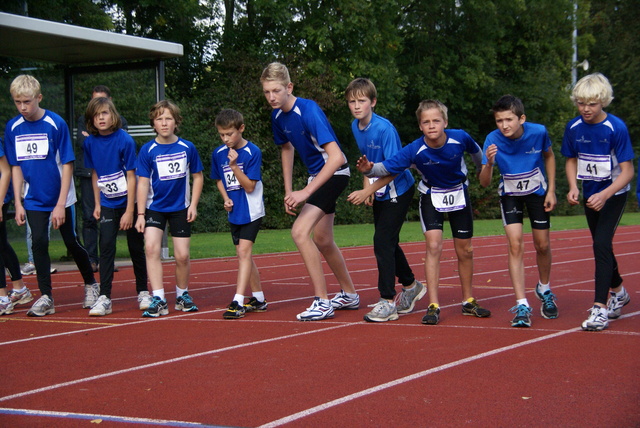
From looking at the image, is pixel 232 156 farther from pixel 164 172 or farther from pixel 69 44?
pixel 69 44

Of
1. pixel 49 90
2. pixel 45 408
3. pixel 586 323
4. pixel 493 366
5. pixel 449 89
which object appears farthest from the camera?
pixel 449 89

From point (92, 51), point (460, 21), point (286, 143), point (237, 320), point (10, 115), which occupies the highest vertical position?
point (460, 21)

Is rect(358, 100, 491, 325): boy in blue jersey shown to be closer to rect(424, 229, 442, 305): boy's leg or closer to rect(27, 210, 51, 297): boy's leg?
rect(424, 229, 442, 305): boy's leg

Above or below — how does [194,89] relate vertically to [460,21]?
below

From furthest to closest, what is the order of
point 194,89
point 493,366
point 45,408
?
point 194,89, point 493,366, point 45,408

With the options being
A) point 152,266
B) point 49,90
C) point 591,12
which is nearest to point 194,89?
point 49,90

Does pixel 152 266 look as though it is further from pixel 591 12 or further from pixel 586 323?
pixel 591 12

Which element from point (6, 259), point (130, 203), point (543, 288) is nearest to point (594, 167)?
point (543, 288)

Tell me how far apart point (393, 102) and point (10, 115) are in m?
20.2

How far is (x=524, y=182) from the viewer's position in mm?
7148

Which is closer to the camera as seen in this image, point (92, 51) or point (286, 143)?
point (286, 143)

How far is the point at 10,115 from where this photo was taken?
1379 centimetres

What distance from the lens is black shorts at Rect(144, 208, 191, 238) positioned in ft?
26.1

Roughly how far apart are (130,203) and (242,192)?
107 centimetres
